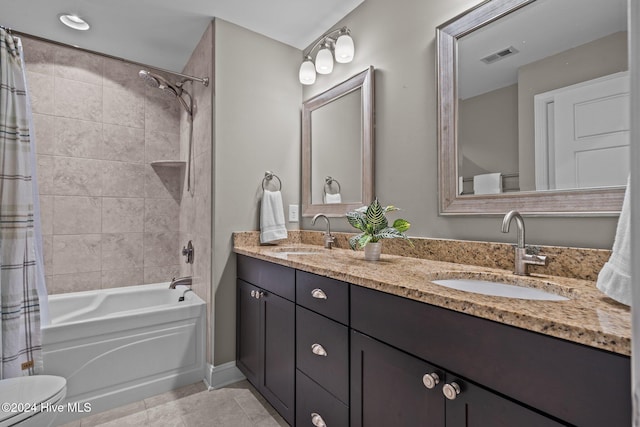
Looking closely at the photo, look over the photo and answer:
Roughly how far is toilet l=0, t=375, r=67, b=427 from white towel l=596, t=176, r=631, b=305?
6.29 ft

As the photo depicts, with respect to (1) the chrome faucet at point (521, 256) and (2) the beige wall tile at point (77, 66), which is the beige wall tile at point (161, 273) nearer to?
(2) the beige wall tile at point (77, 66)

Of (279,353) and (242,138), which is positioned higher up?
(242,138)

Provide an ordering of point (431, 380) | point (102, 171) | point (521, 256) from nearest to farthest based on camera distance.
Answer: point (431, 380) < point (521, 256) < point (102, 171)

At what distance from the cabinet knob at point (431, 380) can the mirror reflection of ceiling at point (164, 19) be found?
2048 millimetres

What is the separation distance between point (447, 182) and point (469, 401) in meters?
0.93

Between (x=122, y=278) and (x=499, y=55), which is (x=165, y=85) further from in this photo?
(x=499, y=55)

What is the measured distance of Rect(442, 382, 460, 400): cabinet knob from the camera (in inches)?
29.8

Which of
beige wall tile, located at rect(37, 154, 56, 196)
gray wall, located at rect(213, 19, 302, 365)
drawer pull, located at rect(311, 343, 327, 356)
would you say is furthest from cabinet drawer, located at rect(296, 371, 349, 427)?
beige wall tile, located at rect(37, 154, 56, 196)

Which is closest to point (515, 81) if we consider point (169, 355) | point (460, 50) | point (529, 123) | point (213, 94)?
point (529, 123)

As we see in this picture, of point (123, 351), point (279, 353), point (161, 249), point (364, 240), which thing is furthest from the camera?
point (161, 249)

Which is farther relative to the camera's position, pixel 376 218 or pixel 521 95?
pixel 376 218

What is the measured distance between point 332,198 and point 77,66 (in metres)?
2.31

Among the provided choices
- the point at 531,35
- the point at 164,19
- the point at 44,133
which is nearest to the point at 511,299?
the point at 531,35

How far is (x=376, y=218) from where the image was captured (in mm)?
1448
